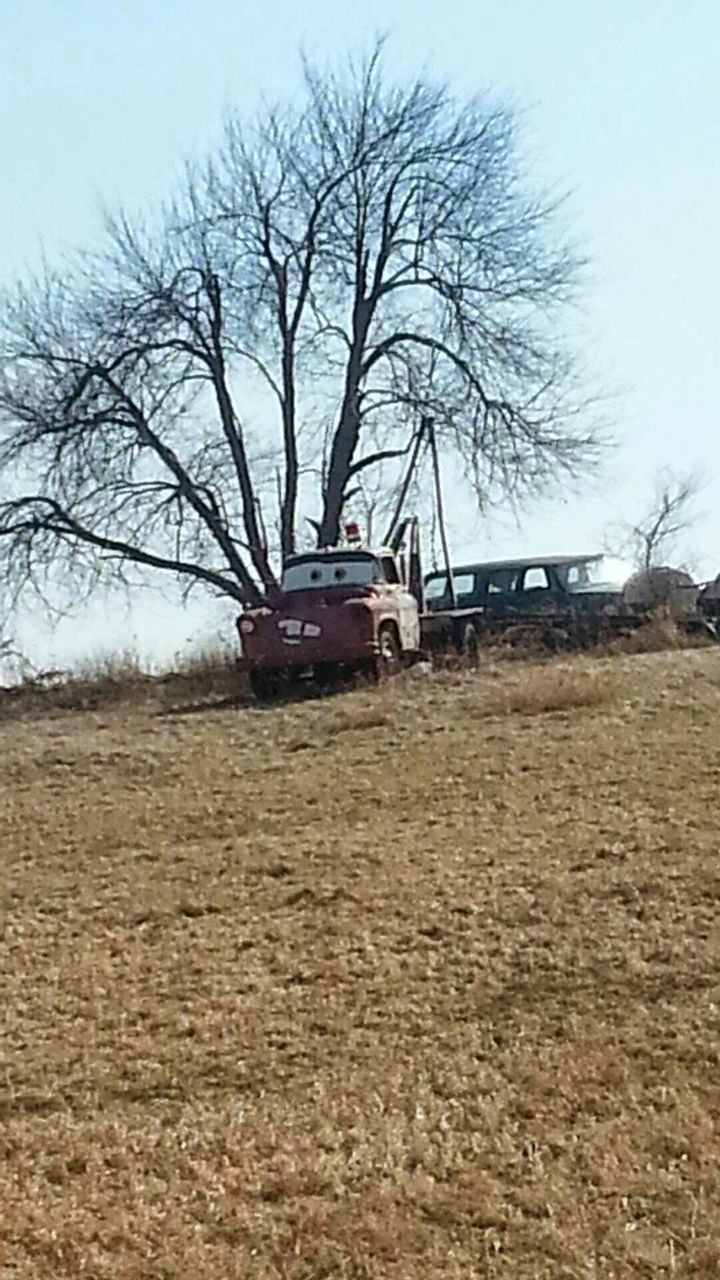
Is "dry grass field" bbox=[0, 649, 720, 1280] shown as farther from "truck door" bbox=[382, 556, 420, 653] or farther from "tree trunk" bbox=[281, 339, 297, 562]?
"tree trunk" bbox=[281, 339, 297, 562]

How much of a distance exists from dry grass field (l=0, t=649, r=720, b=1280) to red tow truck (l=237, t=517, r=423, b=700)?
353 cm

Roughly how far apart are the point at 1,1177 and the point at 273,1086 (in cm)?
146

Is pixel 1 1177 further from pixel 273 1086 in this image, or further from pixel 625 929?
pixel 625 929

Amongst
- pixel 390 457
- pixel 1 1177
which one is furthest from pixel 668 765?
pixel 390 457

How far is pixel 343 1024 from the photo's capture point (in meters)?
9.14

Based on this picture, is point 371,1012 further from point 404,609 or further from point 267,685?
point 404,609

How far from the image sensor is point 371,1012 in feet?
30.5

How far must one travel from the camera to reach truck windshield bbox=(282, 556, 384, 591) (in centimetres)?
2133

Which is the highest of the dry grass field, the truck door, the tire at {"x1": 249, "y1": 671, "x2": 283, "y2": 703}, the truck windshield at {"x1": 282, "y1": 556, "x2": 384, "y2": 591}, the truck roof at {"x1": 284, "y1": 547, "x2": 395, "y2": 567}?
the truck roof at {"x1": 284, "y1": 547, "x2": 395, "y2": 567}

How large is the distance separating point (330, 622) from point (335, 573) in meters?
1.24

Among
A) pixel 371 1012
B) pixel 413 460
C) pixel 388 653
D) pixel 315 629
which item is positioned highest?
pixel 413 460

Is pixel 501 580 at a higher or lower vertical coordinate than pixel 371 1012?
higher

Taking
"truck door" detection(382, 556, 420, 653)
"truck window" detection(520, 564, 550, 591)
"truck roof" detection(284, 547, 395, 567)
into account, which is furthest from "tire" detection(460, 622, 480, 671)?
"truck window" detection(520, 564, 550, 591)

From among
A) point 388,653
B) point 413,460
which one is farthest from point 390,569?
point 413,460
